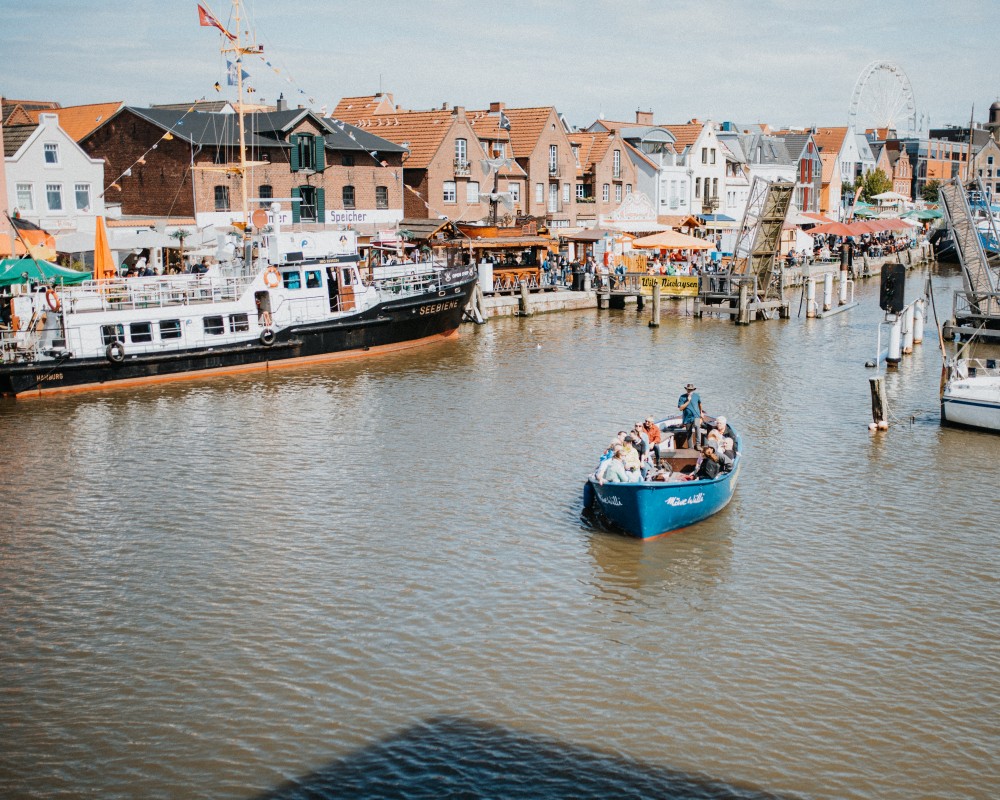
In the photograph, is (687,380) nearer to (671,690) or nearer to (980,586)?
(980,586)

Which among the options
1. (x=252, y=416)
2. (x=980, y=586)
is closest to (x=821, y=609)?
(x=980, y=586)

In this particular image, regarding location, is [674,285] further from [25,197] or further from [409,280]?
[25,197]

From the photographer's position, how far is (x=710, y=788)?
1156 centimetres

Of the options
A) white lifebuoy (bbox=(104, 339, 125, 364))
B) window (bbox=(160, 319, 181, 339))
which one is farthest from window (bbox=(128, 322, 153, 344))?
white lifebuoy (bbox=(104, 339, 125, 364))

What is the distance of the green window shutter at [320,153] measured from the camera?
5305 cm

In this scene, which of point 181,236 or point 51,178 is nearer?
point 181,236

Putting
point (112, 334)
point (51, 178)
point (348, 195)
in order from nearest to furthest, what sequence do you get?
point (112, 334) → point (51, 178) → point (348, 195)

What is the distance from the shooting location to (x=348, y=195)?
183 ft

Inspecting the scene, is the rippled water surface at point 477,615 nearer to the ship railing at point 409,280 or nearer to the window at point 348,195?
the ship railing at point 409,280

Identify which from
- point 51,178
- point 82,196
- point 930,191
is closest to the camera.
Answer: point 51,178

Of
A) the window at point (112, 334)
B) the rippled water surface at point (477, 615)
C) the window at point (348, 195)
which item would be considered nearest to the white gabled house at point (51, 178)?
the window at point (348, 195)

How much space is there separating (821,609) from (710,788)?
5365 mm

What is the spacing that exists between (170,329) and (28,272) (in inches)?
201

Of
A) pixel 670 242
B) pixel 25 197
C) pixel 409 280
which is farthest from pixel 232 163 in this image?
pixel 670 242
